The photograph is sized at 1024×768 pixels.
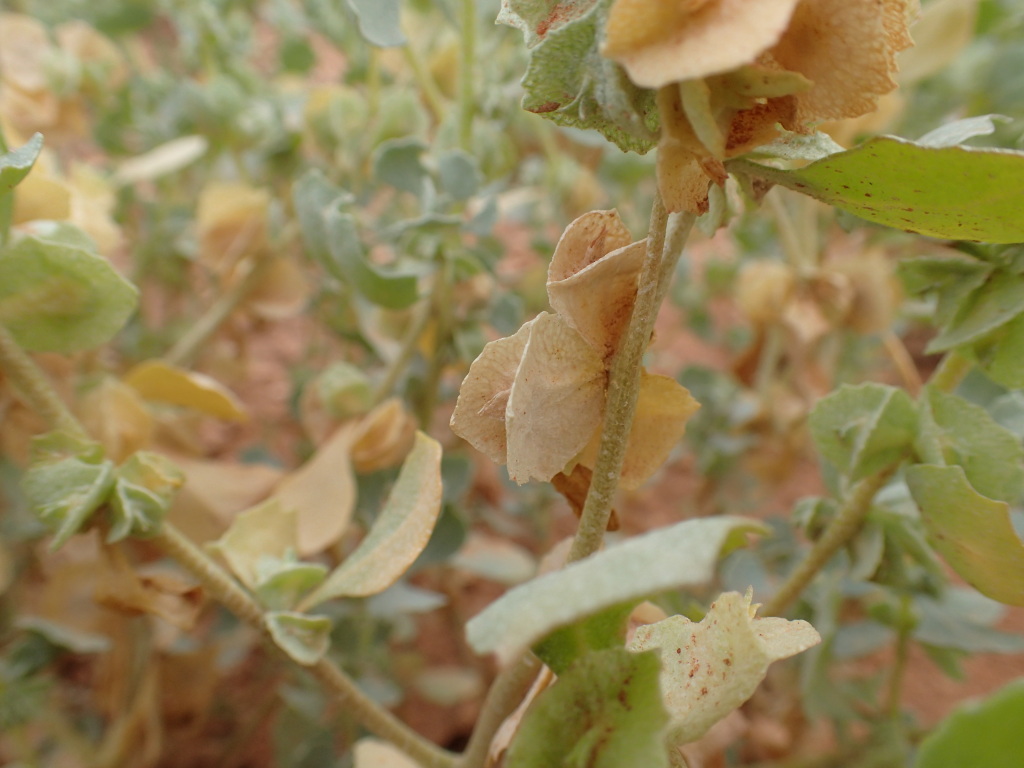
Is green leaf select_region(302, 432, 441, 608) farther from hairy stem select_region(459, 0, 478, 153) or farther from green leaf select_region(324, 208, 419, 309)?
hairy stem select_region(459, 0, 478, 153)

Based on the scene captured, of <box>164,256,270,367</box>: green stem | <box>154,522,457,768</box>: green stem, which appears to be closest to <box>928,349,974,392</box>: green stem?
<box>154,522,457,768</box>: green stem

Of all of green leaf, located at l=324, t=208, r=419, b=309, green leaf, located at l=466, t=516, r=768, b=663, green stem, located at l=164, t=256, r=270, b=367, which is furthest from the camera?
green stem, located at l=164, t=256, r=270, b=367

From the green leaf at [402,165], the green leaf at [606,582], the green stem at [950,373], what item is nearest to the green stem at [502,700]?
the green leaf at [606,582]

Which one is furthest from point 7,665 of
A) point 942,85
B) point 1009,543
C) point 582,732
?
point 942,85

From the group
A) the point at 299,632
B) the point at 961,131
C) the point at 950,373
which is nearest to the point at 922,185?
the point at 961,131

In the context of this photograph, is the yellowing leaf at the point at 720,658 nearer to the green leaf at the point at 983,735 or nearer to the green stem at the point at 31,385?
the green leaf at the point at 983,735

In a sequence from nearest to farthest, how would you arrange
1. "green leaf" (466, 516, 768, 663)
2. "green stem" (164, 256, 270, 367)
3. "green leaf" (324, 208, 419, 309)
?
"green leaf" (466, 516, 768, 663), "green leaf" (324, 208, 419, 309), "green stem" (164, 256, 270, 367)

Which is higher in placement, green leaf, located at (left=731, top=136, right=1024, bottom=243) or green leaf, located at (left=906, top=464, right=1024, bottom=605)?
green leaf, located at (left=731, top=136, right=1024, bottom=243)
